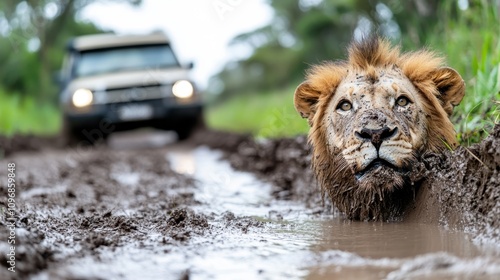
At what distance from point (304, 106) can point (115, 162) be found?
14.8 feet

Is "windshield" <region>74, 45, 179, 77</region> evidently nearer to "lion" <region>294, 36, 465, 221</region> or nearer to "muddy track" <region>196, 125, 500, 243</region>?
"muddy track" <region>196, 125, 500, 243</region>

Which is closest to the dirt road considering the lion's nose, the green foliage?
the lion's nose

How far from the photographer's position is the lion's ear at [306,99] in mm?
4004

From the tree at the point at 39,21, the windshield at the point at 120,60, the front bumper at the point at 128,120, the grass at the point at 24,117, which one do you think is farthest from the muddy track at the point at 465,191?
the tree at the point at 39,21

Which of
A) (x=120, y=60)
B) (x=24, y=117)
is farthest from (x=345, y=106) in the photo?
(x=24, y=117)

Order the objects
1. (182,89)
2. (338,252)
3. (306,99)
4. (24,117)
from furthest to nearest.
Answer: (24,117)
(182,89)
(306,99)
(338,252)

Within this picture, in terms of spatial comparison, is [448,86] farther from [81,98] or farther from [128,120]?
[81,98]

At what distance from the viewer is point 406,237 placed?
317 cm

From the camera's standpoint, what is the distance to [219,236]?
3297mm

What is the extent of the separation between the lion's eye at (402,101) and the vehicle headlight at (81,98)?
8.47 metres

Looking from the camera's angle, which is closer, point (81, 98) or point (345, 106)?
point (345, 106)

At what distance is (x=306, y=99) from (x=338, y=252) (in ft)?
4.58

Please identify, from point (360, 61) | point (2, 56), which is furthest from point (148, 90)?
point (2, 56)

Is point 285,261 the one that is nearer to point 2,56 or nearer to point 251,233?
point 251,233
